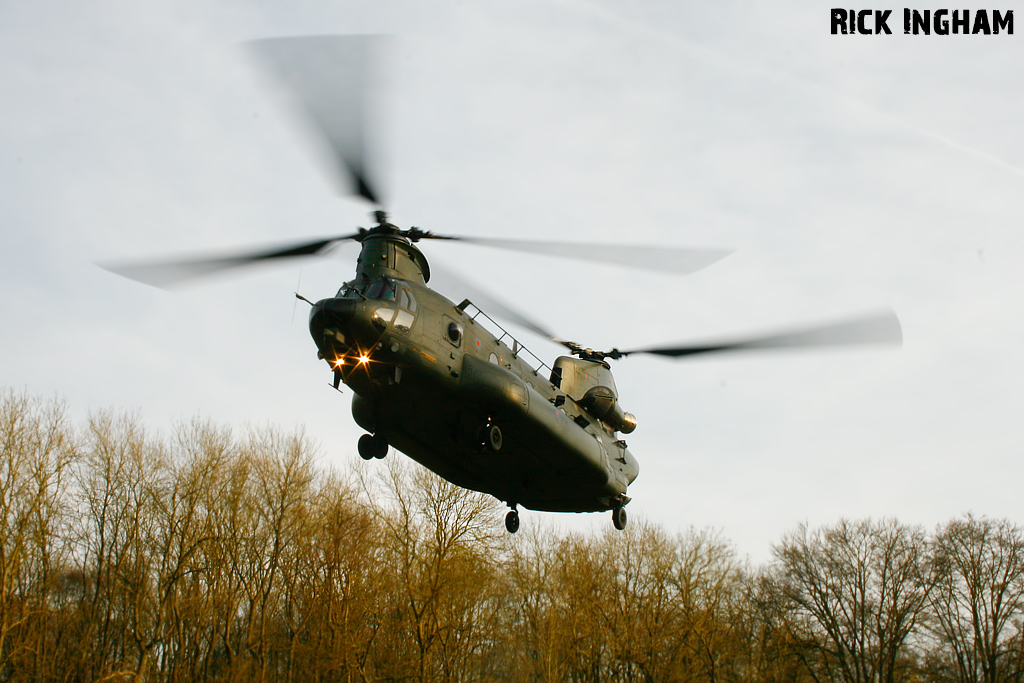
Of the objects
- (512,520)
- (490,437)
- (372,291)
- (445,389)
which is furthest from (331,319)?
(512,520)

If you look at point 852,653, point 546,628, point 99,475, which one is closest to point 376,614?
point 546,628

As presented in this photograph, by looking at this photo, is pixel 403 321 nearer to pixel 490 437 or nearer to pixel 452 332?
pixel 452 332

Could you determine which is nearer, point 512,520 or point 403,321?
point 403,321

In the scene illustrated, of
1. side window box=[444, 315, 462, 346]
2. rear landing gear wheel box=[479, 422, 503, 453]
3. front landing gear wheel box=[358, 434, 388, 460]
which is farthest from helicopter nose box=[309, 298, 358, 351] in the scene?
rear landing gear wheel box=[479, 422, 503, 453]

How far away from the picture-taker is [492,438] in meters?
12.8

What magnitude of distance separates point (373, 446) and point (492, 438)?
2097 mm

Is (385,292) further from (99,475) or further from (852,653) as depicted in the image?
(852,653)

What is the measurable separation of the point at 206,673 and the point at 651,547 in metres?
21.7

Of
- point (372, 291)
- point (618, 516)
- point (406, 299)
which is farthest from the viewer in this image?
point (618, 516)

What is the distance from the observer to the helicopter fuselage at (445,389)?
38.0 feet

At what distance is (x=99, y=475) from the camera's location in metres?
34.9

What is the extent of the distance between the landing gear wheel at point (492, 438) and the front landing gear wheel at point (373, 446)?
1.80m

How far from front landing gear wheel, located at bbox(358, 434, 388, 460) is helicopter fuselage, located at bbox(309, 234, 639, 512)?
0.27 ft

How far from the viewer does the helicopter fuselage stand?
1159 cm
